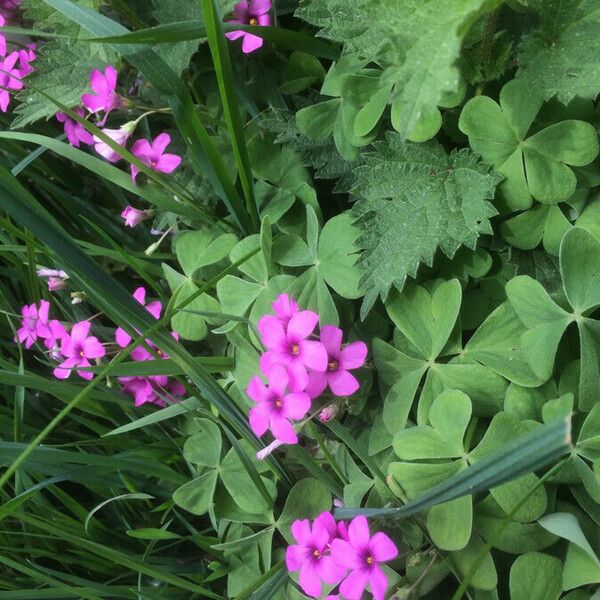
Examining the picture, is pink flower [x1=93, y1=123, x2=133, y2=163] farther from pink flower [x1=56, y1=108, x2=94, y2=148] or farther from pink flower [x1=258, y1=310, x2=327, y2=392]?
pink flower [x1=258, y1=310, x2=327, y2=392]

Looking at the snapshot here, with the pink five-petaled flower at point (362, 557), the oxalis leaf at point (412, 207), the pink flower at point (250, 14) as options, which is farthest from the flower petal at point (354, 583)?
the pink flower at point (250, 14)

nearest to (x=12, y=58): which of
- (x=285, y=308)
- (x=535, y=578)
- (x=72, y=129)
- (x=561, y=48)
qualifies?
(x=72, y=129)

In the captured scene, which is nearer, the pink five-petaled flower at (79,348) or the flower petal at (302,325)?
the flower petal at (302,325)

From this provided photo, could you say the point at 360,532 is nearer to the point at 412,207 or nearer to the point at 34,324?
the point at 412,207

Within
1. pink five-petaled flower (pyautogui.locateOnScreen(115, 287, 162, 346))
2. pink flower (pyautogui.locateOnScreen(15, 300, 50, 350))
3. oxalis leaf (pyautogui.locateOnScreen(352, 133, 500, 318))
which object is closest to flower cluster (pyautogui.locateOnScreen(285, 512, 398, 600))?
oxalis leaf (pyautogui.locateOnScreen(352, 133, 500, 318))

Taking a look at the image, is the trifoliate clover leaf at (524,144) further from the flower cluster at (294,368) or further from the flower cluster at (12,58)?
the flower cluster at (12,58)

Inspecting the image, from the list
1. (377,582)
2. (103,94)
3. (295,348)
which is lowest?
(377,582)

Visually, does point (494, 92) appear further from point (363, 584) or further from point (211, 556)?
point (211, 556)

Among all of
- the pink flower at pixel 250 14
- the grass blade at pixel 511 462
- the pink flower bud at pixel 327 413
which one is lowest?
the pink flower bud at pixel 327 413

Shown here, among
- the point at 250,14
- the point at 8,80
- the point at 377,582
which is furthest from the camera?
the point at 8,80
